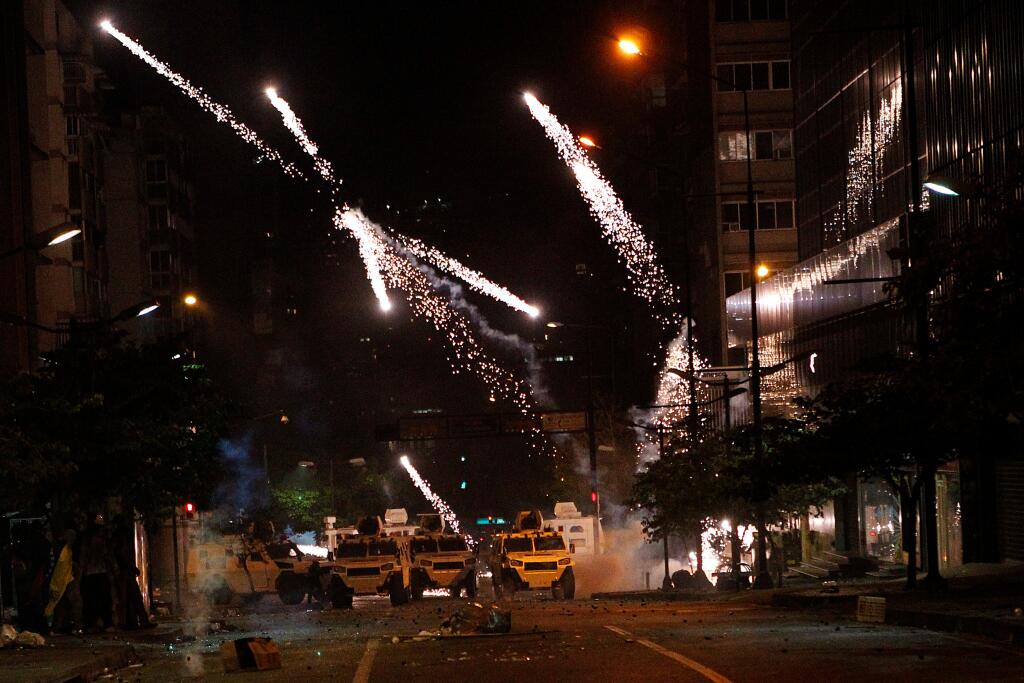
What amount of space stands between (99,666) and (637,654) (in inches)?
310

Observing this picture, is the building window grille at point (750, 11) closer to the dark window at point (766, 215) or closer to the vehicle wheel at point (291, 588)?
the dark window at point (766, 215)

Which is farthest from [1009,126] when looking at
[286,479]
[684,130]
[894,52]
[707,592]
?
[286,479]

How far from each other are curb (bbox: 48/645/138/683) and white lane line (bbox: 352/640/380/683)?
141 inches

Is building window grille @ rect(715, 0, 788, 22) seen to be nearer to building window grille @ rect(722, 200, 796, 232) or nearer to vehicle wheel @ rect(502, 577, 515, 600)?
building window grille @ rect(722, 200, 796, 232)

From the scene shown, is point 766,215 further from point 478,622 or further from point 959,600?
point 478,622

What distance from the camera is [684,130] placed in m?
84.6

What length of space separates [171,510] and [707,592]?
1576 cm

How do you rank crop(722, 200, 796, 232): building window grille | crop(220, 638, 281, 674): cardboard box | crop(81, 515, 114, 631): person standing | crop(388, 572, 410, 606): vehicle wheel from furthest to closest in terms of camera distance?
crop(722, 200, 796, 232): building window grille
crop(388, 572, 410, 606): vehicle wheel
crop(81, 515, 114, 631): person standing
crop(220, 638, 281, 674): cardboard box

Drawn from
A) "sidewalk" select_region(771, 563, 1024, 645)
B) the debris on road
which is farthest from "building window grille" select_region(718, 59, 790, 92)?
the debris on road

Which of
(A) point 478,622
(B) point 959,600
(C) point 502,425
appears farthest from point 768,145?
(A) point 478,622

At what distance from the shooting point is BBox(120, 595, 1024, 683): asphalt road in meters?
15.5

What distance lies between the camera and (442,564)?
50.4m

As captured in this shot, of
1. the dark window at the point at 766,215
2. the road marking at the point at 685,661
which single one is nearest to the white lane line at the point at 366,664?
the road marking at the point at 685,661

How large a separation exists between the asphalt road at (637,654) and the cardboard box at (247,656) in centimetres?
Result: 23
